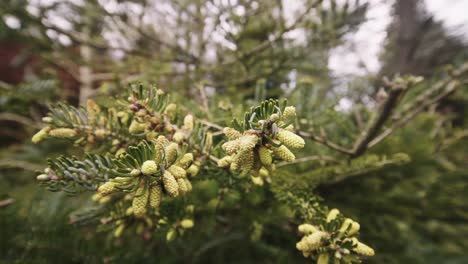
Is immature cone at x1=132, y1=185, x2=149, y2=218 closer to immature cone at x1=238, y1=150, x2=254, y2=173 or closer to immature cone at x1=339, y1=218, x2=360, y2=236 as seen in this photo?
immature cone at x1=238, y1=150, x2=254, y2=173

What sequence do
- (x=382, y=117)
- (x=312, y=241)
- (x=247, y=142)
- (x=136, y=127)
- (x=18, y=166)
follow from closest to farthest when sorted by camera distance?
(x=247, y=142)
(x=312, y=241)
(x=136, y=127)
(x=382, y=117)
(x=18, y=166)

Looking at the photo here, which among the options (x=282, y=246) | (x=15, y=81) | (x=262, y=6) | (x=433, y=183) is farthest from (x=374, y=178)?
(x=15, y=81)

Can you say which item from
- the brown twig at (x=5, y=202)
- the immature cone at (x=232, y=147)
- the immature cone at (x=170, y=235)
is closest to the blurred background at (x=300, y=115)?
the brown twig at (x=5, y=202)

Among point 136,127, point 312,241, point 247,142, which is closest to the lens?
point 247,142

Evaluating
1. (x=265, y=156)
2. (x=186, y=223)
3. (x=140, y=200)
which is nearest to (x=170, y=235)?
(x=186, y=223)

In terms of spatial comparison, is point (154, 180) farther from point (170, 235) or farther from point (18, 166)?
point (18, 166)

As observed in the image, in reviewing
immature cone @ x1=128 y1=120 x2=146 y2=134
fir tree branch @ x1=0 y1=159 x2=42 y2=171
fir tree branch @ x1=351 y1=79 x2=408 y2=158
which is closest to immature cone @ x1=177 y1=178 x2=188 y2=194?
immature cone @ x1=128 y1=120 x2=146 y2=134
